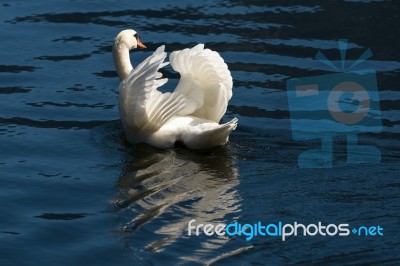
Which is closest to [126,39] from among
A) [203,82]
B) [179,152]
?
[203,82]

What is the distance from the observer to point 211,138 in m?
11.4

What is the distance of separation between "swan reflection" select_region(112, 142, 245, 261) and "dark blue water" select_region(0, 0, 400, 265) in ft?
0.06

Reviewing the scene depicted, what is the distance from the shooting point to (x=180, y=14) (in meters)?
15.6

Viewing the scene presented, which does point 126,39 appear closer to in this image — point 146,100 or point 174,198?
point 146,100

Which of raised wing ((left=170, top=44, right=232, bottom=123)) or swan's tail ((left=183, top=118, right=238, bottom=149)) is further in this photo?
raised wing ((left=170, top=44, right=232, bottom=123))

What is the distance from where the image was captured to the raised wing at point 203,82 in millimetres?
11422

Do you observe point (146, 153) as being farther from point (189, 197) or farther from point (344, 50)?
Result: point (344, 50)

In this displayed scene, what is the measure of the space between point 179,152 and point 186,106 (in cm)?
45

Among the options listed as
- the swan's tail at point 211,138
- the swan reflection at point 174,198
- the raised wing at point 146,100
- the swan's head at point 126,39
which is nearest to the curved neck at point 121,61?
the swan's head at point 126,39

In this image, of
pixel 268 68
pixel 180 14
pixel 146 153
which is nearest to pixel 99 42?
pixel 180 14

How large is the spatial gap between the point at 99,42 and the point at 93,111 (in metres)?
2.29

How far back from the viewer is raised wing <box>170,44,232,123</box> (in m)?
11.4

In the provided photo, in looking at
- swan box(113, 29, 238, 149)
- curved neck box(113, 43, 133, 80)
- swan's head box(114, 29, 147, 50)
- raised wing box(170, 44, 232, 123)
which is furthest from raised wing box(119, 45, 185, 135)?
swan's head box(114, 29, 147, 50)

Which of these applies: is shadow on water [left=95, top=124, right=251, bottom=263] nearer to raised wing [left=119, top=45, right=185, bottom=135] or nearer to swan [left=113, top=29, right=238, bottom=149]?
swan [left=113, top=29, right=238, bottom=149]
